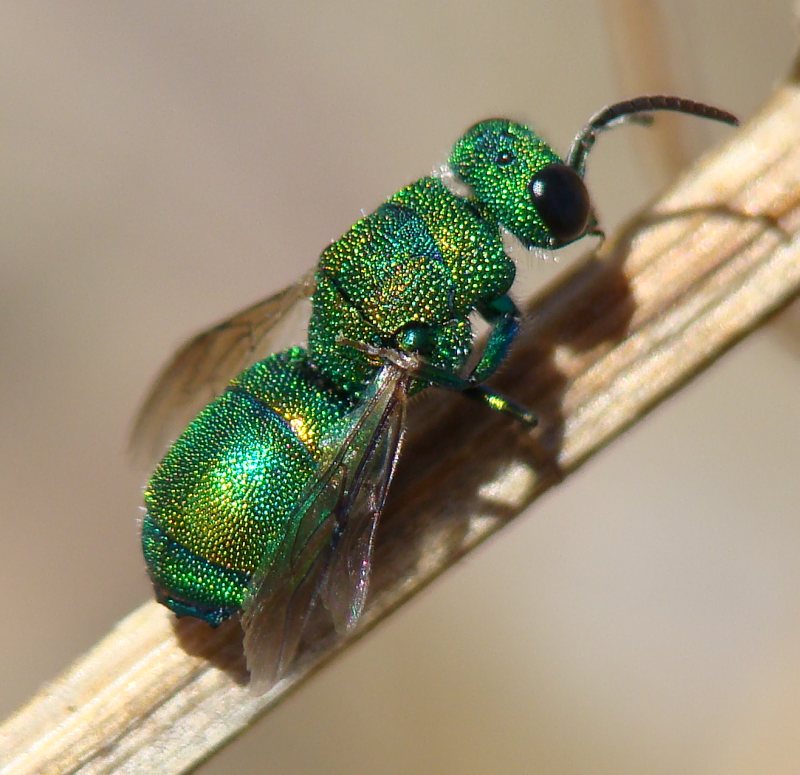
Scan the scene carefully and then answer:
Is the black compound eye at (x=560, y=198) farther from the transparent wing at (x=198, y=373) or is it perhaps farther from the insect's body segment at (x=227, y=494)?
the transparent wing at (x=198, y=373)

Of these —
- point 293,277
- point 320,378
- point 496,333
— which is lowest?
point 293,277

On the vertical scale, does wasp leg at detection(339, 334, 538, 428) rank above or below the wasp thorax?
below

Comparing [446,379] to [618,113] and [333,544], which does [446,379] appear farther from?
[618,113]

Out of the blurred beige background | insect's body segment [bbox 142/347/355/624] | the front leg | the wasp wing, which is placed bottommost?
the blurred beige background

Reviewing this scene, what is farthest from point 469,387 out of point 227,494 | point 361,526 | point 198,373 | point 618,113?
point 198,373

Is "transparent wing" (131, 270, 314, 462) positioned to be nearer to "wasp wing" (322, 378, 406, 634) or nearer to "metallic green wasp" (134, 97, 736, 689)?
"metallic green wasp" (134, 97, 736, 689)

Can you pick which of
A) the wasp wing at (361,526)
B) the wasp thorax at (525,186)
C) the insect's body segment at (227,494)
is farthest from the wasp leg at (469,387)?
the wasp thorax at (525,186)

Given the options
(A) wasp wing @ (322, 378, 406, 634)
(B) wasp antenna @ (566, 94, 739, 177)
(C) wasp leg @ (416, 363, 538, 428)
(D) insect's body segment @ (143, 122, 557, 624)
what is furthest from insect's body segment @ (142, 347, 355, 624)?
(B) wasp antenna @ (566, 94, 739, 177)

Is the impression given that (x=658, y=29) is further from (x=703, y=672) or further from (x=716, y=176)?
(x=703, y=672)
